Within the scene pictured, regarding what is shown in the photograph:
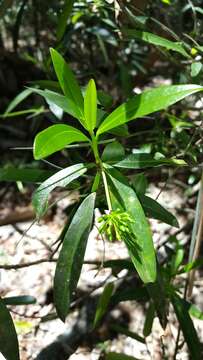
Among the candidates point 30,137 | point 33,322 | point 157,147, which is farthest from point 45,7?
point 33,322

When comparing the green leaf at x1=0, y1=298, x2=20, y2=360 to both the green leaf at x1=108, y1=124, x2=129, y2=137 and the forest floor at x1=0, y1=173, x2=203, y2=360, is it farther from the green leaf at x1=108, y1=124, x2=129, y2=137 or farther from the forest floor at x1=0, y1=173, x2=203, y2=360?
the green leaf at x1=108, y1=124, x2=129, y2=137

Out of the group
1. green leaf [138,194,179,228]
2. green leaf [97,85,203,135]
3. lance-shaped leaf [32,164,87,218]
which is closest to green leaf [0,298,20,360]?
lance-shaped leaf [32,164,87,218]

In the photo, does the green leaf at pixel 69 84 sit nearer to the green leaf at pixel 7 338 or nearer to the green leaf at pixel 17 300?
the green leaf at pixel 7 338

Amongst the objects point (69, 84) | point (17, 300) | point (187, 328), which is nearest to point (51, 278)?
point (17, 300)

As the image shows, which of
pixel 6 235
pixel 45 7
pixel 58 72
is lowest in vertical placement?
pixel 6 235

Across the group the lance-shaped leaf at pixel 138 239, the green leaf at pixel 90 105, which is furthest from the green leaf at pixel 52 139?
the lance-shaped leaf at pixel 138 239

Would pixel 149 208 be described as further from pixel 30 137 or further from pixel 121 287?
pixel 30 137
